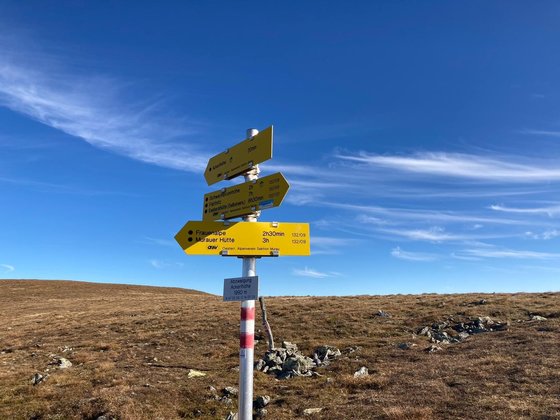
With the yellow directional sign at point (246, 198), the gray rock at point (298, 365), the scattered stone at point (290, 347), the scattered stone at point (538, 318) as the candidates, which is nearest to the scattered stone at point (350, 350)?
the scattered stone at point (290, 347)

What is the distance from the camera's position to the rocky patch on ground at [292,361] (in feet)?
55.8

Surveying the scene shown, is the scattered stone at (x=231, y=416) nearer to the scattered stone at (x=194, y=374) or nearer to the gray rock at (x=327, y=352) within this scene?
the scattered stone at (x=194, y=374)

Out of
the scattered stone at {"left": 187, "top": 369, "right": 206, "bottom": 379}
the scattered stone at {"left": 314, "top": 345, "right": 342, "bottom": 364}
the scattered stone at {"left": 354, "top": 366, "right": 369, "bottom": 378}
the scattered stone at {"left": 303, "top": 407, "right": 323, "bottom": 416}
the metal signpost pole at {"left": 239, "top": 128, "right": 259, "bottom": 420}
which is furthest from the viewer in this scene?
the scattered stone at {"left": 314, "top": 345, "right": 342, "bottom": 364}

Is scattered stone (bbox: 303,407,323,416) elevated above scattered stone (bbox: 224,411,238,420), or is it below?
above

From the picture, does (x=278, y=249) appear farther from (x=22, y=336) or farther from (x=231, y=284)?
(x=22, y=336)

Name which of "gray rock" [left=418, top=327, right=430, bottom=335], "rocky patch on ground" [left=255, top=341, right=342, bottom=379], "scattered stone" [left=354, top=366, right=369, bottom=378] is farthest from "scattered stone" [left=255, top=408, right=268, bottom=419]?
"gray rock" [left=418, top=327, right=430, bottom=335]

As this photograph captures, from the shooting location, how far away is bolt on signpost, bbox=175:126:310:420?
25.6 feet

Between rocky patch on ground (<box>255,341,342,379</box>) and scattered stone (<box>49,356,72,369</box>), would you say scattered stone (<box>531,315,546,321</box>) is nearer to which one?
rocky patch on ground (<box>255,341,342,379</box>)

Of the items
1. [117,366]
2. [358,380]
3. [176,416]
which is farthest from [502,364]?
[117,366]

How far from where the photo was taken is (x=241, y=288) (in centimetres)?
795

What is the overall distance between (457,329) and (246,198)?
65.2ft

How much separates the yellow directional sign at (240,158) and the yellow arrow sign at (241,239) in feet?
3.79

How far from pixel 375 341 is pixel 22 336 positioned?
72.5 feet

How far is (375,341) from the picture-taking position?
22156mm
